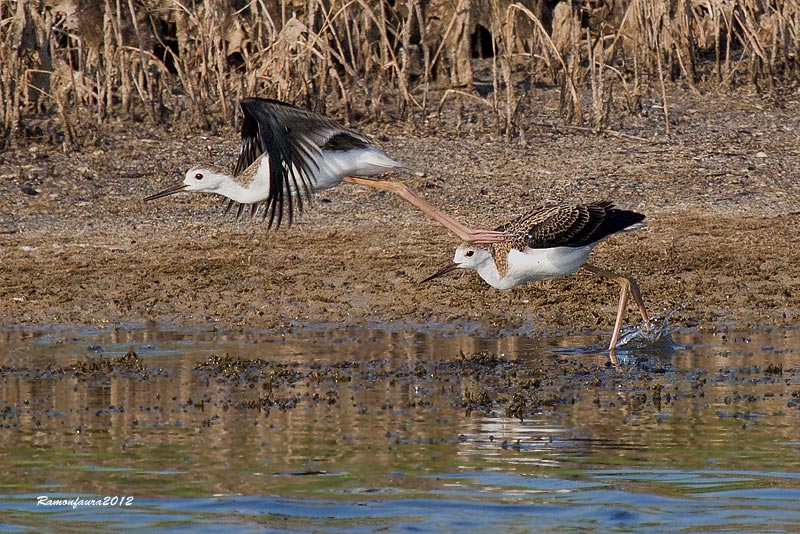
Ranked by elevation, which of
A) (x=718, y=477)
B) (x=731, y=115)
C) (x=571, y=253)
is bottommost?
(x=718, y=477)

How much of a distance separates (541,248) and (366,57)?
5.58 m

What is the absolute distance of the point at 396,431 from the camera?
6.72 m

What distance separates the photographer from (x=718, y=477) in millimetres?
5855

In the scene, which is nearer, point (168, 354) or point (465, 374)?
point (465, 374)

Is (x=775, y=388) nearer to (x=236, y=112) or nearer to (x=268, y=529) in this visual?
(x=268, y=529)

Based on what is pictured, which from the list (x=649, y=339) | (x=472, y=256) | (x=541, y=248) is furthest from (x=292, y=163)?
(x=649, y=339)

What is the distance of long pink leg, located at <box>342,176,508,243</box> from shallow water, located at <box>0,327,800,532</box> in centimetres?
65

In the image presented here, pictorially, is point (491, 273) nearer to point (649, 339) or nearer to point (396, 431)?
point (649, 339)

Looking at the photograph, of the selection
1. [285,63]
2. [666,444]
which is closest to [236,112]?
[285,63]

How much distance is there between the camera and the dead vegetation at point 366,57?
42.7 ft

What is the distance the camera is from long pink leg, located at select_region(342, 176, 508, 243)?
29.0 feet

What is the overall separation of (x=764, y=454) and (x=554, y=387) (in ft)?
5.62

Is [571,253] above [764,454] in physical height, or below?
above

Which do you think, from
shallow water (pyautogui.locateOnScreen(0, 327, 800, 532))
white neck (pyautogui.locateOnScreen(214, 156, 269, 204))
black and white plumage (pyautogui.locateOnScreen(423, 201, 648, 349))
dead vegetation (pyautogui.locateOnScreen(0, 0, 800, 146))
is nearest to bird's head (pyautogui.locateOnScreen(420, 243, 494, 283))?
black and white plumage (pyautogui.locateOnScreen(423, 201, 648, 349))
